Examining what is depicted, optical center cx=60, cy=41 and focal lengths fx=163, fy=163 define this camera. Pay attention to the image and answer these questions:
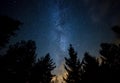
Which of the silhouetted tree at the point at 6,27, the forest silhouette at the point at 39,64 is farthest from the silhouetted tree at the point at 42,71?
the silhouetted tree at the point at 6,27

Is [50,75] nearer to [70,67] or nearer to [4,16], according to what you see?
[70,67]

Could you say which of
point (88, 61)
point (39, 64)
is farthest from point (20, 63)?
point (88, 61)

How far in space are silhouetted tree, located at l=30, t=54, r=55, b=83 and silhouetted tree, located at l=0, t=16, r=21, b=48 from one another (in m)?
11.5

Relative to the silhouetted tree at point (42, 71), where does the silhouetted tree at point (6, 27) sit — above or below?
below

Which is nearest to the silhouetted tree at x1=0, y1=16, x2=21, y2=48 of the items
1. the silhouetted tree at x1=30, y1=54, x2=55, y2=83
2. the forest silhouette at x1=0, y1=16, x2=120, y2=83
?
the forest silhouette at x1=0, y1=16, x2=120, y2=83

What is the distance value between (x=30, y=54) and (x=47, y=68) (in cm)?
464

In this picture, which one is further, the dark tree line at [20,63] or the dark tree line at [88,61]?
the dark tree line at [88,61]

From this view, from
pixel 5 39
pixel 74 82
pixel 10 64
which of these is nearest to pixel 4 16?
pixel 5 39

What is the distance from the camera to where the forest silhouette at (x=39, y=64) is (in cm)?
1104

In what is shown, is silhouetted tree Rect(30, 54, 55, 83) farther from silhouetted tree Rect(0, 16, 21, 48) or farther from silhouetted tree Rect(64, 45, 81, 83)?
silhouetted tree Rect(0, 16, 21, 48)

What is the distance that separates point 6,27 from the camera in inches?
433

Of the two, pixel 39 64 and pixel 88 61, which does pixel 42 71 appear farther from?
pixel 88 61

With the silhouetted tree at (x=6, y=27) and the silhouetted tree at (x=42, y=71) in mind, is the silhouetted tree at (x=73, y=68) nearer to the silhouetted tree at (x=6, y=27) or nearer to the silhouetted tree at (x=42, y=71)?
the silhouetted tree at (x=42, y=71)

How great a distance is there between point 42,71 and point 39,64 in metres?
1.12
